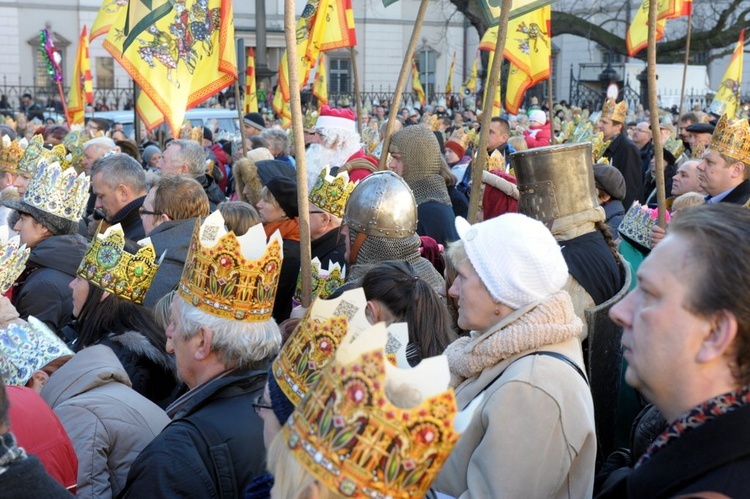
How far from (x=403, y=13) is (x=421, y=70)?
10.9 ft

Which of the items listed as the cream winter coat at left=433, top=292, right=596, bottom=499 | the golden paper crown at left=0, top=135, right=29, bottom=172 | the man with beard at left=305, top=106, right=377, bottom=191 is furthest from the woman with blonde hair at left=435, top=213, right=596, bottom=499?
the golden paper crown at left=0, top=135, right=29, bottom=172

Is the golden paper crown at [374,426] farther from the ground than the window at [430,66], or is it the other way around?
the window at [430,66]

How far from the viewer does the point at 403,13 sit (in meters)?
48.9

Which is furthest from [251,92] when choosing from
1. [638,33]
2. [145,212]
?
[145,212]

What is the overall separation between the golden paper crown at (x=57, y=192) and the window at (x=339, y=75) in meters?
41.8

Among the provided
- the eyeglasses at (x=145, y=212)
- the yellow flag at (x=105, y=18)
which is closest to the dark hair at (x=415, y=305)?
the eyeglasses at (x=145, y=212)

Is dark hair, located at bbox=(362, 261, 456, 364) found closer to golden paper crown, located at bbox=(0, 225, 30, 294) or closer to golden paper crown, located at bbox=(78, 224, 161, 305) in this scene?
golden paper crown, located at bbox=(78, 224, 161, 305)

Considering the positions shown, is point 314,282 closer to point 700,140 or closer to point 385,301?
point 385,301

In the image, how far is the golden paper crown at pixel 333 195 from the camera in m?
5.20

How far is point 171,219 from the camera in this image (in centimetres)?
529

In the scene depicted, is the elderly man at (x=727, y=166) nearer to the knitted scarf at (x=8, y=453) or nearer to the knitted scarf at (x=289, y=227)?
the knitted scarf at (x=289, y=227)

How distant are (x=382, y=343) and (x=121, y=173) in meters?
4.33

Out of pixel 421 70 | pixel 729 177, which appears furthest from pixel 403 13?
pixel 729 177

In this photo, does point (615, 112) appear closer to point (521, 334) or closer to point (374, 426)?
point (521, 334)
